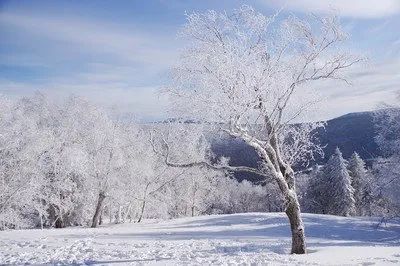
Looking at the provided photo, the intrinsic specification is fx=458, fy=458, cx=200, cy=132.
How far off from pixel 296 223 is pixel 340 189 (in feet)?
145

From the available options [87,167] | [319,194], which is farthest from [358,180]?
[87,167]

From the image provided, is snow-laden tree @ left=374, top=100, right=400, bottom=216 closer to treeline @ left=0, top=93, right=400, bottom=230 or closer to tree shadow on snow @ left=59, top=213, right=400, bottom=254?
treeline @ left=0, top=93, right=400, bottom=230

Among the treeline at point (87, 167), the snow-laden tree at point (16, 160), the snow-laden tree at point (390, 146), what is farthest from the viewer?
the snow-laden tree at point (16, 160)

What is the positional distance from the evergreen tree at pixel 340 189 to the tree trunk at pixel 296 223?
142 feet

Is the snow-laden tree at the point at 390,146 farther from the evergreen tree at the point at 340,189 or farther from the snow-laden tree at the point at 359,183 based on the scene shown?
the snow-laden tree at the point at 359,183

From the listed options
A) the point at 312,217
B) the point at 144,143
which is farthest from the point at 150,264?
the point at 144,143

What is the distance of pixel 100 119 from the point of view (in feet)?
120

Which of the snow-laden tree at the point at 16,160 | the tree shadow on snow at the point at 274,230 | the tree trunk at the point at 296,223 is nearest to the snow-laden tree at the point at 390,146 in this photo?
the tree shadow on snow at the point at 274,230

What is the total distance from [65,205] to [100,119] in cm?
737

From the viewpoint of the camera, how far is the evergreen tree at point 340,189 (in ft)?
184

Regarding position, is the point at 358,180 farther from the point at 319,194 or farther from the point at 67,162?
the point at 67,162

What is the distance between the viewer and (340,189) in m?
56.9

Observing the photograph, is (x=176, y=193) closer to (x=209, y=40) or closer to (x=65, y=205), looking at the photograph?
(x=65, y=205)

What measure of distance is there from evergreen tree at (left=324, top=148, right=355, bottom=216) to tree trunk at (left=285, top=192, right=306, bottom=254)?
4338 centimetres
